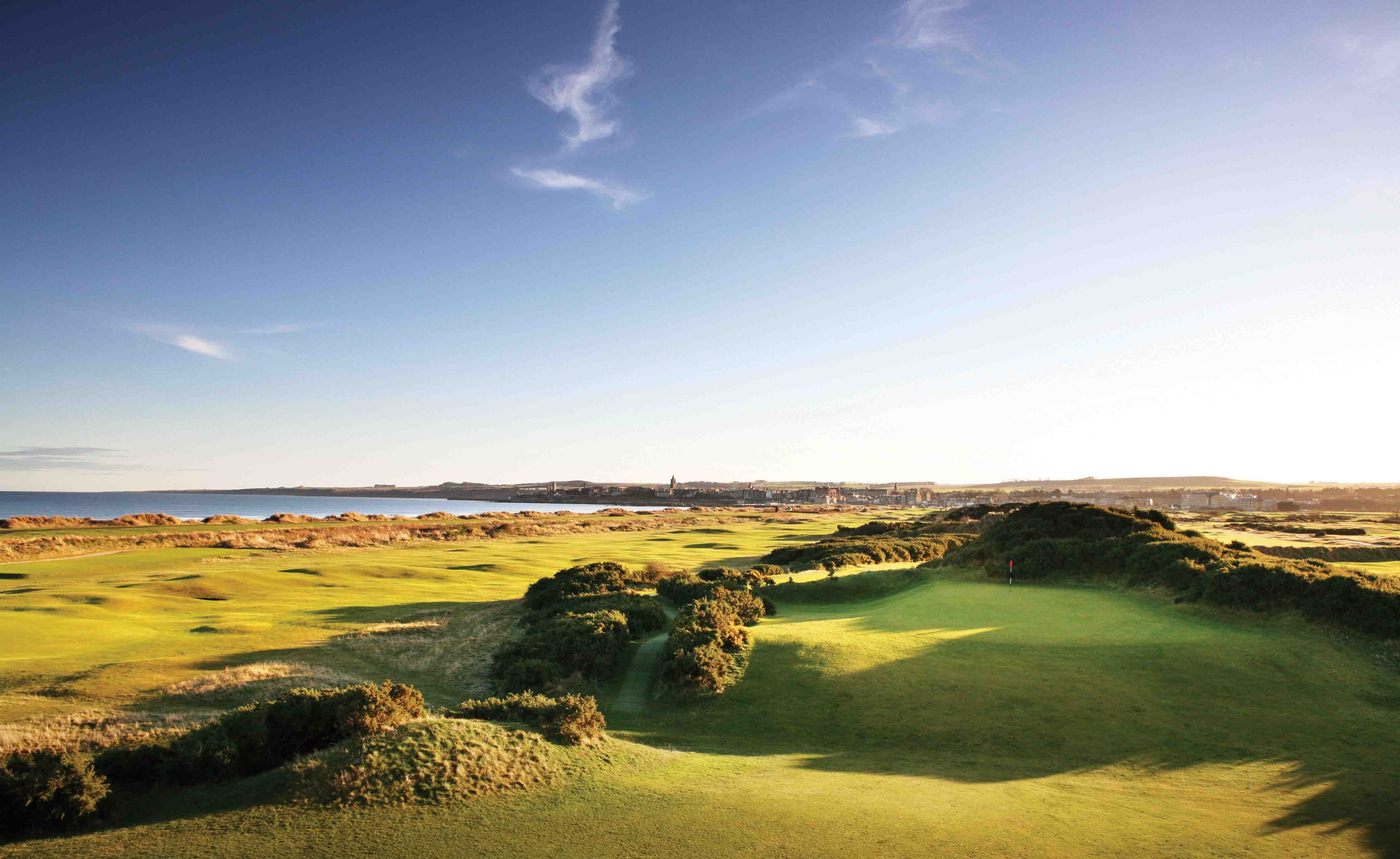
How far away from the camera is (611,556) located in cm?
4522

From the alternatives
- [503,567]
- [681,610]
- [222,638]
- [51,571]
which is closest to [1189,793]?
[681,610]

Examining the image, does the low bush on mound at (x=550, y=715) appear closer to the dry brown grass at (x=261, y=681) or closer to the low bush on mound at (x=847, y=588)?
the dry brown grass at (x=261, y=681)

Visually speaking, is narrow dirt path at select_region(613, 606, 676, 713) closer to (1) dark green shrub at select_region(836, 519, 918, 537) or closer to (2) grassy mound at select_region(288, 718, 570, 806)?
(2) grassy mound at select_region(288, 718, 570, 806)

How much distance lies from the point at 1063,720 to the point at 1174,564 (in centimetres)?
1199

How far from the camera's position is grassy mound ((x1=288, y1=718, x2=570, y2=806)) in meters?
7.43

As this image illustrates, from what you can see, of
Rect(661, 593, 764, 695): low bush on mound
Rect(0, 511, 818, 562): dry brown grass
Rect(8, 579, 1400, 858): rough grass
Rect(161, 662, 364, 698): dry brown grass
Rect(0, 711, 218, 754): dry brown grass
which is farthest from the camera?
Rect(0, 511, 818, 562): dry brown grass

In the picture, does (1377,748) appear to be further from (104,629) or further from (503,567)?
(503,567)

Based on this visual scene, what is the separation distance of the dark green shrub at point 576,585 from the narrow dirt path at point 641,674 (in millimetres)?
5517

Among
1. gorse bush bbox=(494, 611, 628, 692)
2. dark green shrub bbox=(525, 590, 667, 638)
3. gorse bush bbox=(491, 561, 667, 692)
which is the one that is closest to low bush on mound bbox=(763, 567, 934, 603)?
dark green shrub bbox=(525, 590, 667, 638)

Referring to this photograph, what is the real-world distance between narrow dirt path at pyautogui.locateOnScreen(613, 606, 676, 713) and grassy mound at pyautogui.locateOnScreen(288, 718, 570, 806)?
505cm

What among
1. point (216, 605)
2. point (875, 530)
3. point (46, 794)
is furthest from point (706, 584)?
point (875, 530)

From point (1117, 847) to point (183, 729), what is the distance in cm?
1203

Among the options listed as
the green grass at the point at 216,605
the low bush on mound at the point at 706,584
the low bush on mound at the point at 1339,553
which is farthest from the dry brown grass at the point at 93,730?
the low bush on mound at the point at 1339,553

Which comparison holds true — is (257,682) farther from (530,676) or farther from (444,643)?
(444,643)
